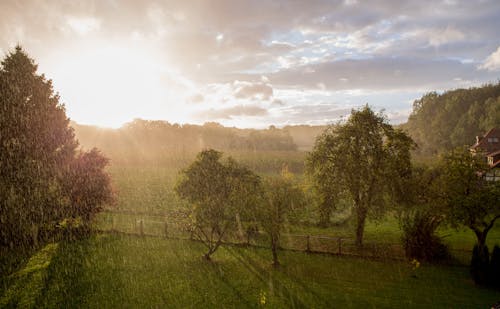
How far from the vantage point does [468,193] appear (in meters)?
21.1

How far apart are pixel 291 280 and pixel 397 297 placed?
6.12m

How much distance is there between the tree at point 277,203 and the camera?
847 inches

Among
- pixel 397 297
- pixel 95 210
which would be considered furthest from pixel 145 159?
pixel 397 297

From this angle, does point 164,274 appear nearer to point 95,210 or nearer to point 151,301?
point 151,301

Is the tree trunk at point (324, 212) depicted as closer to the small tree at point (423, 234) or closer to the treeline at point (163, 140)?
the small tree at point (423, 234)

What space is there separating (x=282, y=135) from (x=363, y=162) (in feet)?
407

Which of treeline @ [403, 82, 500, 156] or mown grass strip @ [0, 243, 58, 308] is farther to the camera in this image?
treeline @ [403, 82, 500, 156]

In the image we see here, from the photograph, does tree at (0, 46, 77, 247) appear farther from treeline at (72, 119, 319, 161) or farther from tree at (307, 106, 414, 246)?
treeline at (72, 119, 319, 161)

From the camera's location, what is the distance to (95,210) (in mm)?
28438

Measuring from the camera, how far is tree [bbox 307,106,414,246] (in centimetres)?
2502

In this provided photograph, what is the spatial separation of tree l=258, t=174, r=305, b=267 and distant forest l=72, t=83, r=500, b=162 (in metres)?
70.1

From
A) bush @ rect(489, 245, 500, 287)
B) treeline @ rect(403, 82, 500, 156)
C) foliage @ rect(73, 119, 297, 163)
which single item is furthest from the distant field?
treeline @ rect(403, 82, 500, 156)

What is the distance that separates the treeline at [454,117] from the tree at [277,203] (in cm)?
9760

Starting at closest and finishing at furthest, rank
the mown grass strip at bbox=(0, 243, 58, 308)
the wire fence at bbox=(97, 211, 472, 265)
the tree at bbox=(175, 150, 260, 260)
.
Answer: the mown grass strip at bbox=(0, 243, 58, 308), the tree at bbox=(175, 150, 260, 260), the wire fence at bbox=(97, 211, 472, 265)
